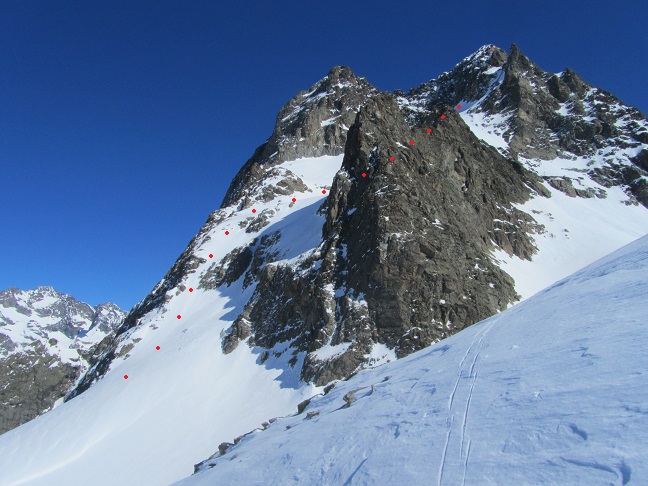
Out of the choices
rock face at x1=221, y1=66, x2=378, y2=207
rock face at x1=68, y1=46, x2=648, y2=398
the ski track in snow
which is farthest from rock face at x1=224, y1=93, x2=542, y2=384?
rock face at x1=221, y1=66, x2=378, y2=207

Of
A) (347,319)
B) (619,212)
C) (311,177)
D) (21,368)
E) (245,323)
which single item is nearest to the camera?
(347,319)

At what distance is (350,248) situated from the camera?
3250 cm

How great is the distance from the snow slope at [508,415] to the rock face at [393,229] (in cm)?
1724

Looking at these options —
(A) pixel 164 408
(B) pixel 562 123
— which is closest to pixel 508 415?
(A) pixel 164 408

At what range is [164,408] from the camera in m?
30.0

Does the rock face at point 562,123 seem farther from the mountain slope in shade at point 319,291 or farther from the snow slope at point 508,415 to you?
the snow slope at point 508,415

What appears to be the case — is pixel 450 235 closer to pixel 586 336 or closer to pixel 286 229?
pixel 286 229

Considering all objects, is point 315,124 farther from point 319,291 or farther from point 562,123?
point 319,291

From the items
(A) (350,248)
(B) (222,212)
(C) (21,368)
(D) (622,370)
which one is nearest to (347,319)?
(A) (350,248)

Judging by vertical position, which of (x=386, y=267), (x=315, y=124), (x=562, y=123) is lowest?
(x=386, y=267)

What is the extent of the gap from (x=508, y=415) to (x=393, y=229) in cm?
2526

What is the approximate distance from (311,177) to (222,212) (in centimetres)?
1848

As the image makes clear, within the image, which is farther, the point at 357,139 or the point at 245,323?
the point at 357,139

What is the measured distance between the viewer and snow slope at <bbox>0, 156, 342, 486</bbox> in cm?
2538
